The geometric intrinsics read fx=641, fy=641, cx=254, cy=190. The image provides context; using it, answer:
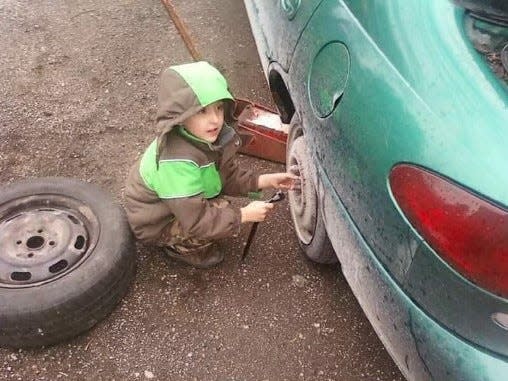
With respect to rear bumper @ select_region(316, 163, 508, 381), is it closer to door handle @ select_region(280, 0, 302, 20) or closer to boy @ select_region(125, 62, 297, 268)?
boy @ select_region(125, 62, 297, 268)

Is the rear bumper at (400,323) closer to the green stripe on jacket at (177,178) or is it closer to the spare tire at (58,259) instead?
the green stripe on jacket at (177,178)

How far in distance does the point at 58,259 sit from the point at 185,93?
34.0 inches

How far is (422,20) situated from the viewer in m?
1.69

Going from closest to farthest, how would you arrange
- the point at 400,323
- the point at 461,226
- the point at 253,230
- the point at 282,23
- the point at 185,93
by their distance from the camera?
the point at 461,226 < the point at 400,323 < the point at 185,93 < the point at 282,23 < the point at 253,230

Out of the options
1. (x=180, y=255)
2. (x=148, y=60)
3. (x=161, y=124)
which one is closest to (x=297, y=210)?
(x=180, y=255)

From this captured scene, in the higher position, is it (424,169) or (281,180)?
(424,169)

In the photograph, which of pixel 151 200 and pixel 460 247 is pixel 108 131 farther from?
pixel 460 247

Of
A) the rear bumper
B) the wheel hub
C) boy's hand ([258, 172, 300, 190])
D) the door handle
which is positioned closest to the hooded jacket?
boy's hand ([258, 172, 300, 190])

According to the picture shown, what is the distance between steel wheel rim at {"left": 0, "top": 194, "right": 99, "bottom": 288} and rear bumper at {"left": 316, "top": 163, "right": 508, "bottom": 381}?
40.6 inches

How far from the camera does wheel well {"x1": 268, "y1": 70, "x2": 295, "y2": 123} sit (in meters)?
2.73

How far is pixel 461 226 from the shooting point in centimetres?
151

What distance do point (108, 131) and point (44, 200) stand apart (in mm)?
883

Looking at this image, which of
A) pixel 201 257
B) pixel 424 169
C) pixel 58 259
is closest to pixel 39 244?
pixel 58 259

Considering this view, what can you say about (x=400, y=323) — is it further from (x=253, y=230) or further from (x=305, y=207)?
(x=253, y=230)
